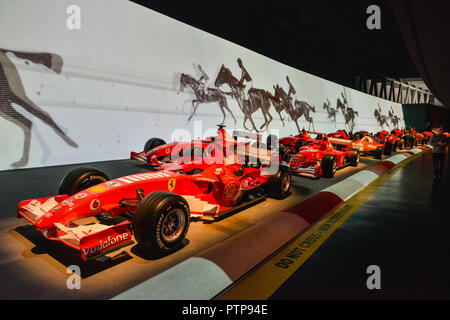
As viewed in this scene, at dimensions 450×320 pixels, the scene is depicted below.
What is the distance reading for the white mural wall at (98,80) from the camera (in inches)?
238

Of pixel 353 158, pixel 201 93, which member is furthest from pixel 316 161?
pixel 201 93

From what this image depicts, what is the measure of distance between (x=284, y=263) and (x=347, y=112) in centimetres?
2222

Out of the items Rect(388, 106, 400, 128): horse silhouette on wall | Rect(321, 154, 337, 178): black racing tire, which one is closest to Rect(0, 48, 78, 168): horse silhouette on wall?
Rect(321, 154, 337, 178): black racing tire

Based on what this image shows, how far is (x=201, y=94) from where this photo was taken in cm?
1009

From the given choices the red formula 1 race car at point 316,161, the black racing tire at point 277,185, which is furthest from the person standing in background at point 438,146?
the black racing tire at point 277,185

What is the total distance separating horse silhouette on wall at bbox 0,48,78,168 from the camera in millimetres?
5852

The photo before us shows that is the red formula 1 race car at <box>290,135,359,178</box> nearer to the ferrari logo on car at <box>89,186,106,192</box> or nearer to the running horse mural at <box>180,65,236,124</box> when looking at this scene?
the running horse mural at <box>180,65,236,124</box>

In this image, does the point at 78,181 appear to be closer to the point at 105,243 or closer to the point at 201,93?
the point at 105,243

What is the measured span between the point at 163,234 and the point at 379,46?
61.7 ft

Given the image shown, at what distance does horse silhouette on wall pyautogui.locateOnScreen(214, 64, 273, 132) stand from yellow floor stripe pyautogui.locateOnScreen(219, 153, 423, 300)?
8.04 m

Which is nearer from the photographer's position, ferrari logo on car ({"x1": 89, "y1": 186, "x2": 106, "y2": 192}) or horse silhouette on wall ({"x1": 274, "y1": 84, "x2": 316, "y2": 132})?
ferrari logo on car ({"x1": 89, "y1": 186, "x2": 106, "y2": 192})

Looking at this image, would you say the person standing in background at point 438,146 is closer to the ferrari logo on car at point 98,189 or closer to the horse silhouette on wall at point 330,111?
the ferrari logo on car at point 98,189

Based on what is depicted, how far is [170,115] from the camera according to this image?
9.20 m
